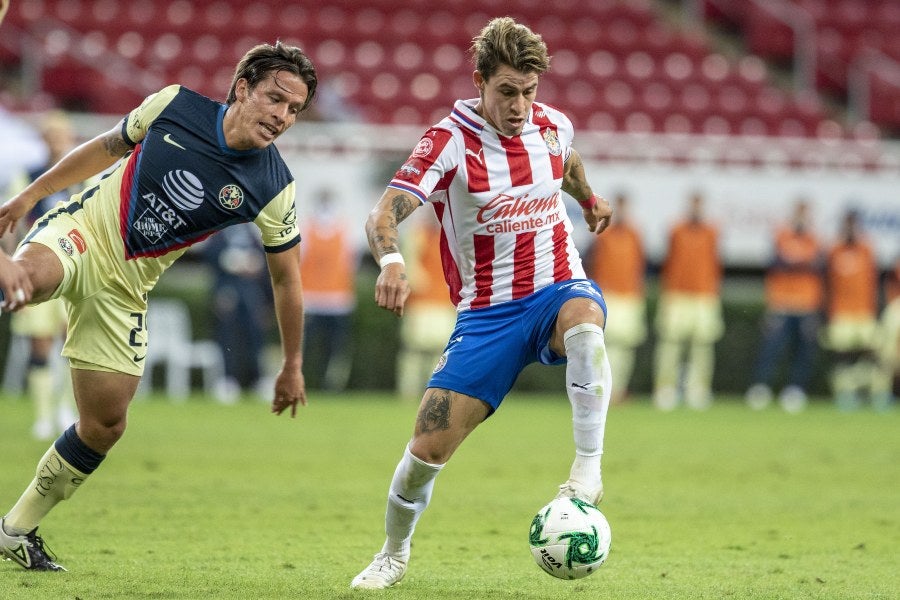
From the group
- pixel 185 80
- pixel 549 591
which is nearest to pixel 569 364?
pixel 549 591

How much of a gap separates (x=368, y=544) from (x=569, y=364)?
1819 mm

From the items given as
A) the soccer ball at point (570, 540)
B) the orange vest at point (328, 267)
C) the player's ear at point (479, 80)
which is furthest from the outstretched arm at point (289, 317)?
the orange vest at point (328, 267)

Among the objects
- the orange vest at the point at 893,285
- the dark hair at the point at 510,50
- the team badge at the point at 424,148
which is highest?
the dark hair at the point at 510,50

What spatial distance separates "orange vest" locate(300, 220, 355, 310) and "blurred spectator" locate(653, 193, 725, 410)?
13.0 feet

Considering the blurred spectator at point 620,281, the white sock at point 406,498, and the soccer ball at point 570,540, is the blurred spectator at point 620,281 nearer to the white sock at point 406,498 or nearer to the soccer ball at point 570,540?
the white sock at point 406,498

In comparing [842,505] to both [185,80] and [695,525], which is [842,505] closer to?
[695,525]

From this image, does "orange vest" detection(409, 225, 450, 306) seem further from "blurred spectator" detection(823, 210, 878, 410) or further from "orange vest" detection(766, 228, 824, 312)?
"blurred spectator" detection(823, 210, 878, 410)

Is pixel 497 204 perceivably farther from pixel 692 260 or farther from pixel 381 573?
pixel 692 260

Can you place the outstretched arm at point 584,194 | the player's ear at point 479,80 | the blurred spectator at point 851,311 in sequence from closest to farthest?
the player's ear at point 479,80
the outstretched arm at point 584,194
the blurred spectator at point 851,311

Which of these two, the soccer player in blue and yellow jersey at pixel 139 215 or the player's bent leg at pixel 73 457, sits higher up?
the soccer player in blue and yellow jersey at pixel 139 215

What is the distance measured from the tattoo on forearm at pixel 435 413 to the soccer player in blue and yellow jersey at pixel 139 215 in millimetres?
726

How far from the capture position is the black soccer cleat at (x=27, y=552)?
19.2 feet

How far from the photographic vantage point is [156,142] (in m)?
5.79

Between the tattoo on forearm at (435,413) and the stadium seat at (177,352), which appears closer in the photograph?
the tattoo on forearm at (435,413)
